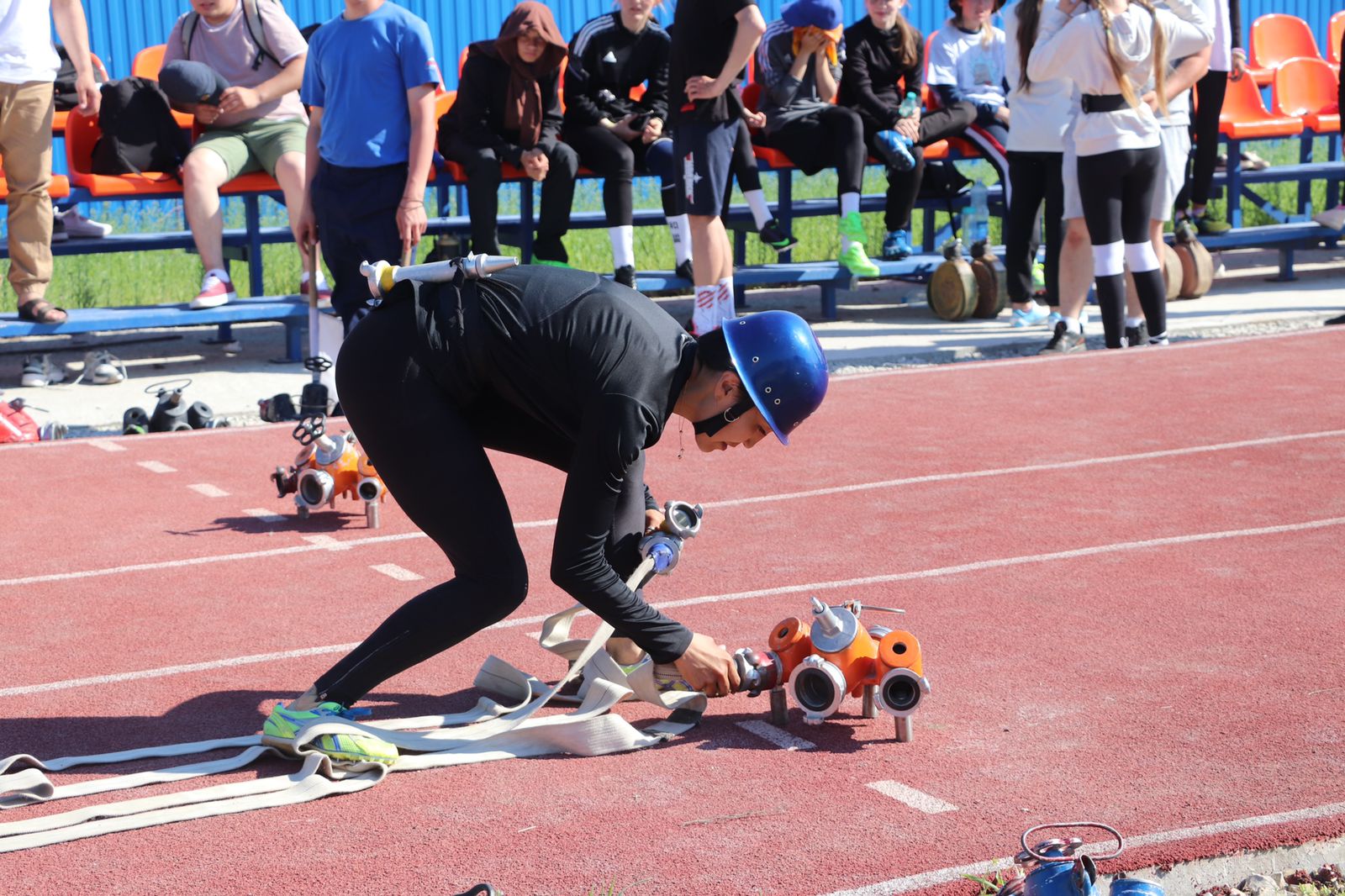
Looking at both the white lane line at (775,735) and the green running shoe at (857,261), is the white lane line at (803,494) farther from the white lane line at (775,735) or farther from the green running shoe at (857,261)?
the green running shoe at (857,261)

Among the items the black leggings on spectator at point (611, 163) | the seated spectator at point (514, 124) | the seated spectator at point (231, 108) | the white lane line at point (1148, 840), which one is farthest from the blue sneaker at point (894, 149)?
the white lane line at point (1148, 840)

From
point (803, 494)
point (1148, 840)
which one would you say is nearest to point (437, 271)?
point (1148, 840)

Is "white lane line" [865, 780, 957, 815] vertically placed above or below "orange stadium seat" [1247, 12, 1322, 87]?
below

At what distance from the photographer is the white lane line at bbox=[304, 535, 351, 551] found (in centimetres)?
679

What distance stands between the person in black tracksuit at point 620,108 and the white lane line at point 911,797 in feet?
25.6

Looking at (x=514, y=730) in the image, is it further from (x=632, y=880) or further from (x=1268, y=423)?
(x=1268, y=423)

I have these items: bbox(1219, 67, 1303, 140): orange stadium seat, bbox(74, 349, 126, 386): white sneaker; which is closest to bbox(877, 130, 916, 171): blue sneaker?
bbox(1219, 67, 1303, 140): orange stadium seat

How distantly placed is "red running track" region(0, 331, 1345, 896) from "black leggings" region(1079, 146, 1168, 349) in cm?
109

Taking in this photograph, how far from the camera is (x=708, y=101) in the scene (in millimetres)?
10258

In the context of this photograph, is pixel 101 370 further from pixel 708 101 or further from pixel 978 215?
pixel 978 215

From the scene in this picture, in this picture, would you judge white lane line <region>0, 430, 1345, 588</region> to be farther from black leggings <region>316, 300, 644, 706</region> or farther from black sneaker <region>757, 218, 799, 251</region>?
black sneaker <region>757, 218, 799, 251</region>

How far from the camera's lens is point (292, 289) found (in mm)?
14016

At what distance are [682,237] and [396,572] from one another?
20.1 feet

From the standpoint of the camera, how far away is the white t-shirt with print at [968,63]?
1355 centimetres
